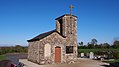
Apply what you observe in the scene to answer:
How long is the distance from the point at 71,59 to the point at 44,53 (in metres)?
3.83

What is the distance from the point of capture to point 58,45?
24578 mm

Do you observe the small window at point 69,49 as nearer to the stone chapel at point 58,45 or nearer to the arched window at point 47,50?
the stone chapel at point 58,45

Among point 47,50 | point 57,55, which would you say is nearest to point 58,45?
point 57,55

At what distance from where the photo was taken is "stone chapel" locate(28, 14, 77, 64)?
2378 centimetres

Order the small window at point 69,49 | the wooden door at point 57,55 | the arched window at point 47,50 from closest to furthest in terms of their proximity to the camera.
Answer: the arched window at point 47,50 < the wooden door at point 57,55 < the small window at point 69,49

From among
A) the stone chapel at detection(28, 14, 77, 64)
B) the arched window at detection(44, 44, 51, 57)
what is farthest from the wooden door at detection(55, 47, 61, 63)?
the arched window at detection(44, 44, 51, 57)

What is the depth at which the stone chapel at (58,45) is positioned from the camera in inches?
936

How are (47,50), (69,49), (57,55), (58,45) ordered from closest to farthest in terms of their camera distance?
(47,50)
(57,55)
(58,45)
(69,49)

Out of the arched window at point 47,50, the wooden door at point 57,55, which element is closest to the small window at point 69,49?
the wooden door at point 57,55

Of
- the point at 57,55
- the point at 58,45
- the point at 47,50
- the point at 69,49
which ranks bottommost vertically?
the point at 57,55

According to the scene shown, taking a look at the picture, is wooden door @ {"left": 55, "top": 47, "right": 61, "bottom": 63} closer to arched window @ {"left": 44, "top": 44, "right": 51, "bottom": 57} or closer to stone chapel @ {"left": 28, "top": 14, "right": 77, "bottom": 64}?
stone chapel @ {"left": 28, "top": 14, "right": 77, "bottom": 64}

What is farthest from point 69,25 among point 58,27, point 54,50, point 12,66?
point 12,66

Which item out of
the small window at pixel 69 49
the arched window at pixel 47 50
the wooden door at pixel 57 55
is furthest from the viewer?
the small window at pixel 69 49

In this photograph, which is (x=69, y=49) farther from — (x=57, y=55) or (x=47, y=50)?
(x=47, y=50)
